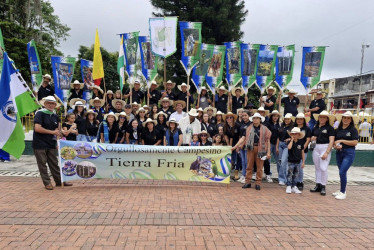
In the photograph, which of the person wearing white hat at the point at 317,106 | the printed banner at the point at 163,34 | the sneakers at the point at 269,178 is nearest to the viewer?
the sneakers at the point at 269,178

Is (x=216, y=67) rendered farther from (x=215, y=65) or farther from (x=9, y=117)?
(x=9, y=117)

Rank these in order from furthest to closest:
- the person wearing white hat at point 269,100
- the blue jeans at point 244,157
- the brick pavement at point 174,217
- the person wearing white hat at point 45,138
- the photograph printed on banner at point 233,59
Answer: the photograph printed on banner at point 233,59, the person wearing white hat at point 269,100, the blue jeans at point 244,157, the person wearing white hat at point 45,138, the brick pavement at point 174,217

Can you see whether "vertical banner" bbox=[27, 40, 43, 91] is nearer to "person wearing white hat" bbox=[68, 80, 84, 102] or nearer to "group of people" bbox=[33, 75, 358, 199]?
"person wearing white hat" bbox=[68, 80, 84, 102]

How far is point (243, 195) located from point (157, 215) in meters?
2.26

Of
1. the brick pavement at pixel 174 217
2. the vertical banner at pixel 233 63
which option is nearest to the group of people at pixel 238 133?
the brick pavement at pixel 174 217

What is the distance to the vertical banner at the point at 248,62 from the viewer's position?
9.60 metres

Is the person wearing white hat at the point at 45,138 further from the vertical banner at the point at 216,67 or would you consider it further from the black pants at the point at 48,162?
the vertical banner at the point at 216,67

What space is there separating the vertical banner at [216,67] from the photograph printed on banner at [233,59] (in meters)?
0.27

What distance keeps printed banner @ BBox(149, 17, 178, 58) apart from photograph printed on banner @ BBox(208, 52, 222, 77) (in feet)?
5.09

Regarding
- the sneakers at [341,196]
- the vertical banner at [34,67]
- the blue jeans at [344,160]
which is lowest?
the sneakers at [341,196]

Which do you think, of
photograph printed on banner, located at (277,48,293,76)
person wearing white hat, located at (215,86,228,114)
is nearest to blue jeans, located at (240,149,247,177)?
person wearing white hat, located at (215,86,228,114)

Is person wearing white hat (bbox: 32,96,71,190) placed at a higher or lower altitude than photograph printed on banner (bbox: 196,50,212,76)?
lower

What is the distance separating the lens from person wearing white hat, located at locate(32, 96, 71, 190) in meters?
5.86

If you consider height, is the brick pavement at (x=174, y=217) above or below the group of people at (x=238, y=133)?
below
